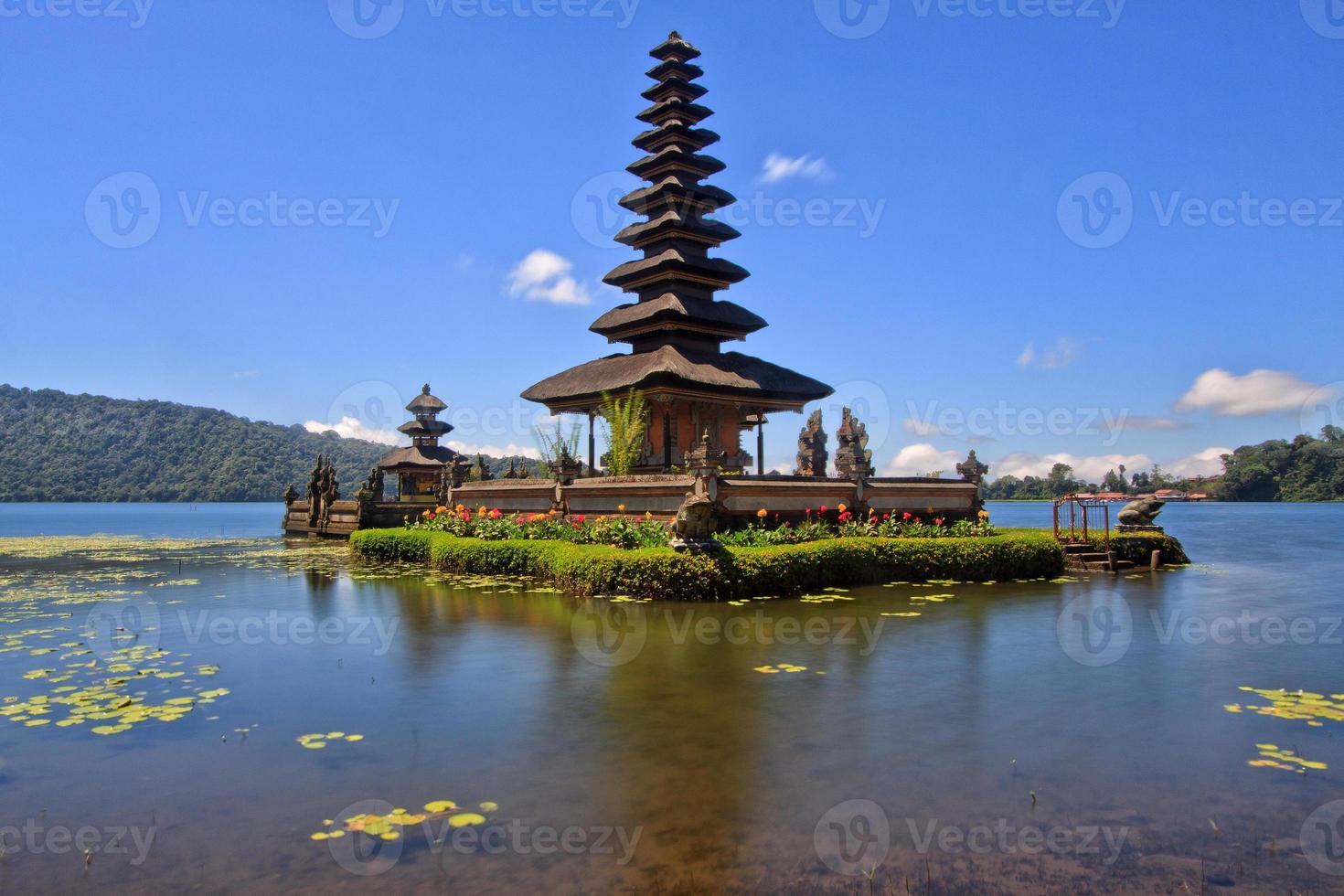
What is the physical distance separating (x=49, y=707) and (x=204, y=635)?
4.16 metres

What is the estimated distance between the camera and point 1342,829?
5.00 m

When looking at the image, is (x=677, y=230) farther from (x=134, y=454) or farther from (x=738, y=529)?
(x=134, y=454)

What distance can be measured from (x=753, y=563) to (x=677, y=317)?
12.9 metres

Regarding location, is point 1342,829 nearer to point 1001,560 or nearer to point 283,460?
point 1001,560

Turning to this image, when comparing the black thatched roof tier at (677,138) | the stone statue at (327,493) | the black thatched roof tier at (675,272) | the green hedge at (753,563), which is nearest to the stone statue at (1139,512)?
the green hedge at (753,563)

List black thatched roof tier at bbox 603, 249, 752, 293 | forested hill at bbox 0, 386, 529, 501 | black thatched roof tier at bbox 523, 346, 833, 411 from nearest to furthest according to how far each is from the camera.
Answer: black thatched roof tier at bbox 523, 346, 833, 411 < black thatched roof tier at bbox 603, 249, 752, 293 < forested hill at bbox 0, 386, 529, 501

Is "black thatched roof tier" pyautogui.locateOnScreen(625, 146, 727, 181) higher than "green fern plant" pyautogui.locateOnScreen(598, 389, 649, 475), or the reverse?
"black thatched roof tier" pyautogui.locateOnScreen(625, 146, 727, 181)

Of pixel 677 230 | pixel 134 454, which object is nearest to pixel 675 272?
pixel 677 230

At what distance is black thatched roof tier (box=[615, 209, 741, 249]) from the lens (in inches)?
1087

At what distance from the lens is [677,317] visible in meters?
26.2

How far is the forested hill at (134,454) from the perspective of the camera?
117562 millimetres

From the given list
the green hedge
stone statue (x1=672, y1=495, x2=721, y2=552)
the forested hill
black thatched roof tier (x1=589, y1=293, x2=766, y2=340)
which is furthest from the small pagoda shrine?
the forested hill

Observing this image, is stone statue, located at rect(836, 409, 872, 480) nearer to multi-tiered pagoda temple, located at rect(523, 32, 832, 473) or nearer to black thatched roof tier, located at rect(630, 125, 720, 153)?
multi-tiered pagoda temple, located at rect(523, 32, 832, 473)

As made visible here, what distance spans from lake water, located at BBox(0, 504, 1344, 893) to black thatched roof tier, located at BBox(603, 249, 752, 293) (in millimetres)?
16171
